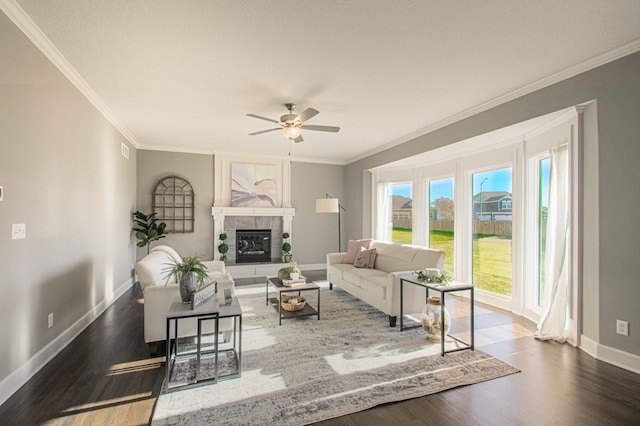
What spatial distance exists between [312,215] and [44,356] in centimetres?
562

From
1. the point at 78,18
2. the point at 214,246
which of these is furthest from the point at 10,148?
the point at 214,246

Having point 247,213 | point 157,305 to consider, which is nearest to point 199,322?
point 157,305

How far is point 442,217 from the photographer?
5664 millimetres

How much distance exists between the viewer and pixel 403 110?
14.1ft

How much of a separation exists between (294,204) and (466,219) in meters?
3.88

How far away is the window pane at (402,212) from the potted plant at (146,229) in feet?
15.1

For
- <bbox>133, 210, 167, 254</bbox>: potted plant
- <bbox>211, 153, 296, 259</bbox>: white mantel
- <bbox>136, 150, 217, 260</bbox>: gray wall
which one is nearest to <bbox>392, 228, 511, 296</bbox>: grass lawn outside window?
<bbox>211, 153, 296, 259</bbox>: white mantel

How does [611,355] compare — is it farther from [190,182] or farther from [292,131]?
[190,182]

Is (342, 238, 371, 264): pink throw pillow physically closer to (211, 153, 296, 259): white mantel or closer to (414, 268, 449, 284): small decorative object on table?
(414, 268, 449, 284): small decorative object on table

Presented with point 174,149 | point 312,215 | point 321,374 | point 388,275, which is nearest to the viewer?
point 321,374

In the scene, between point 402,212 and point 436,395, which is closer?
point 436,395

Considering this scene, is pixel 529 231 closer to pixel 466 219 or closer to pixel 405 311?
pixel 466 219

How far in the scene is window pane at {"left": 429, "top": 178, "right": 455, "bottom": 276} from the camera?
5.52 m

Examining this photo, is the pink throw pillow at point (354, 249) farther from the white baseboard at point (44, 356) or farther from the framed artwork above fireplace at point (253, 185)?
the white baseboard at point (44, 356)
